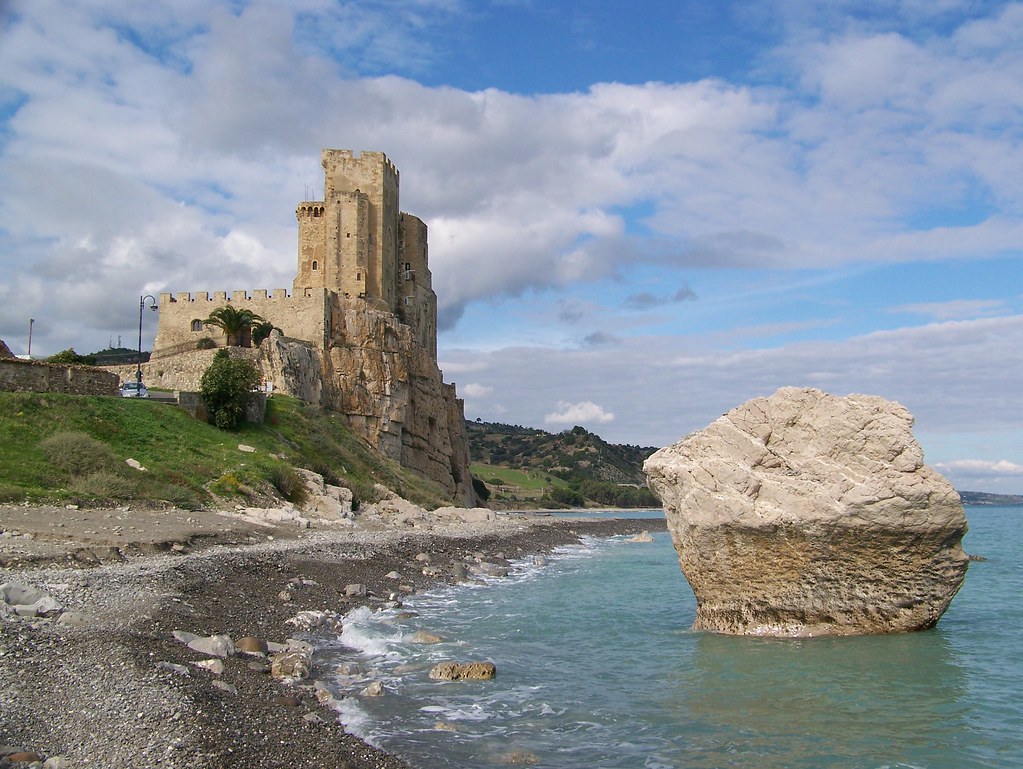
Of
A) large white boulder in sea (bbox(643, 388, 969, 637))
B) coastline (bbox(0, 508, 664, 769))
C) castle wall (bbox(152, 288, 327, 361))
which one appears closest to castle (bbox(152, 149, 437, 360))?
castle wall (bbox(152, 288, 327, 361))

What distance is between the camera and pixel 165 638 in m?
10.5

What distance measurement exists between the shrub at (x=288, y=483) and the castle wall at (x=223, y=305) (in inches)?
723

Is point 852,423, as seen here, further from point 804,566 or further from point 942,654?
point 942,654

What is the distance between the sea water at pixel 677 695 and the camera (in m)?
8.61

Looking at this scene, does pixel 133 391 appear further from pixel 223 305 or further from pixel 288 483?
pixel 223 305

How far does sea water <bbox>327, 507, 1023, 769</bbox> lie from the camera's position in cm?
861

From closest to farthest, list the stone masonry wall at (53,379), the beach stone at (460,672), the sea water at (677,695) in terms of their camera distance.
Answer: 1. the sea water at (677,695)
2. the beach stone at (460,672)
3. the stone masonry wall at (53,379)

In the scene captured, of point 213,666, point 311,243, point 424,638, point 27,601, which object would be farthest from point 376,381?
point 213,666

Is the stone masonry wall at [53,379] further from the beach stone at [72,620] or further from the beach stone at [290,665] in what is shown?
the beach stone at [290,665]

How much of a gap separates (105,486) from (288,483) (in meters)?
9.04

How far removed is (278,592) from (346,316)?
35.2 metres

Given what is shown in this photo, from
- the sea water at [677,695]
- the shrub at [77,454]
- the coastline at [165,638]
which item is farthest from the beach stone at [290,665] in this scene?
the shrub at [77,454]

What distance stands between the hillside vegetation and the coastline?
72.3m

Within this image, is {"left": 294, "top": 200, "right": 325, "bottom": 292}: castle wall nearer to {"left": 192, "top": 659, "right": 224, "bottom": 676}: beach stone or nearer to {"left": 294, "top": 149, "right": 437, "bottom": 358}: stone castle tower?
{"left": 294, "top": 149, "right": 437, "bottom": 358}: stone castle tower
